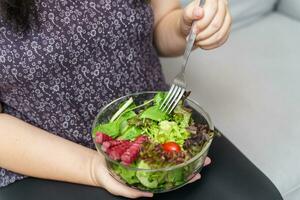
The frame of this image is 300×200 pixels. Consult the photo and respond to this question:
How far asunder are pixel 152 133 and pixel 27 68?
227 mm

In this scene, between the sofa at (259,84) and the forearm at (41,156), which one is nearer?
the forearm at (41,156)

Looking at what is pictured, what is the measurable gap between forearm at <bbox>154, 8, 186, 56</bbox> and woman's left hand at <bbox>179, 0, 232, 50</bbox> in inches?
4.5

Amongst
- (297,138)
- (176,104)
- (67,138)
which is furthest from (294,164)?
(67,138)

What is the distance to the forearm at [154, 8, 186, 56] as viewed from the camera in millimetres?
849

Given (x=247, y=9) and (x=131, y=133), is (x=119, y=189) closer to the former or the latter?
(x=131, y=133)

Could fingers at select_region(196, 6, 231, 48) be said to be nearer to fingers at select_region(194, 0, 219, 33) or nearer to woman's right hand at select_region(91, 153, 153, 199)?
fingers at select_region(194, 0, 219, 33)

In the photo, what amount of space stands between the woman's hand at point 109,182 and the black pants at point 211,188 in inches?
0.8

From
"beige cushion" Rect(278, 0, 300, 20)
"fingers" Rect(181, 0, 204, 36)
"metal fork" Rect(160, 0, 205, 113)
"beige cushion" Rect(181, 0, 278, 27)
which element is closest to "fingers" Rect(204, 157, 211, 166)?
"metal fork" Rect(160, 0, 205, 113)

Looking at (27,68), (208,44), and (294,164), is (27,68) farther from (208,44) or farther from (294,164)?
(294,164)

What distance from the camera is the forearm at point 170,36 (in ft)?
2.79

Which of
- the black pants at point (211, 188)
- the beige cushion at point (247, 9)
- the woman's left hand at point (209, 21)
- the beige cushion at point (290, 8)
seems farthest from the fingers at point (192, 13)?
the beige cushion at point (290, 8)

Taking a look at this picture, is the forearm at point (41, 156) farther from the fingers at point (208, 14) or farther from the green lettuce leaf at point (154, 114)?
the fingers at point (208, 14)

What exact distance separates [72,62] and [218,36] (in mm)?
240

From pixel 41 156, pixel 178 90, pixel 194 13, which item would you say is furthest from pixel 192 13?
pixel 41 156
